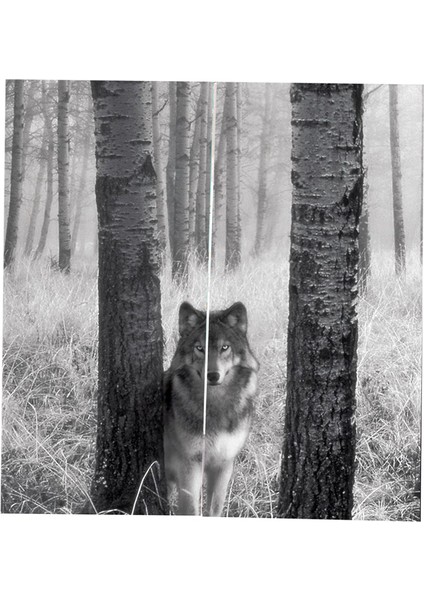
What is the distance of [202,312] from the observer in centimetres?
455

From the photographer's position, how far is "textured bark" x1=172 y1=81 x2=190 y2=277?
4547mm

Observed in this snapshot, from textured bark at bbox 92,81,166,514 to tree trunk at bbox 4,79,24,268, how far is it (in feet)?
1.40

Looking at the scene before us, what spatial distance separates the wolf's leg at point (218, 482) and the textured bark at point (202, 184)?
3.65ft

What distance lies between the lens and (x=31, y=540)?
4637mm

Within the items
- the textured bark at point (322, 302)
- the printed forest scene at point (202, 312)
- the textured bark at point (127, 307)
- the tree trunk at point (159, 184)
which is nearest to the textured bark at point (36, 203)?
the printed forest scene at point (202, 312)

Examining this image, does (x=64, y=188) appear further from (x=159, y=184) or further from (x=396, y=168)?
(x=396, y=168)

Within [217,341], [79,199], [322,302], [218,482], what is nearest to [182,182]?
[79,199]

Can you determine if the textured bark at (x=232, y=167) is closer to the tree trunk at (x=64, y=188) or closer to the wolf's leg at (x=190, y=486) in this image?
the tree trunk at (x=64, y=188)

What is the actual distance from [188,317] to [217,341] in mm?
199

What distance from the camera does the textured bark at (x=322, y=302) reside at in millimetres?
4379

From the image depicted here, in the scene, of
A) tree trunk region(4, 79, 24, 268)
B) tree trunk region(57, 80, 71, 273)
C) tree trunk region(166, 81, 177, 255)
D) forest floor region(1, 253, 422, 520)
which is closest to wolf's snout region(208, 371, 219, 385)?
forest floor region(1, 253, 422, 520)

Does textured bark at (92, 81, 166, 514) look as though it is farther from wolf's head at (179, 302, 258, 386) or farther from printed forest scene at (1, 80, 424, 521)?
wolf's head at (179, 302, 258, 386)
